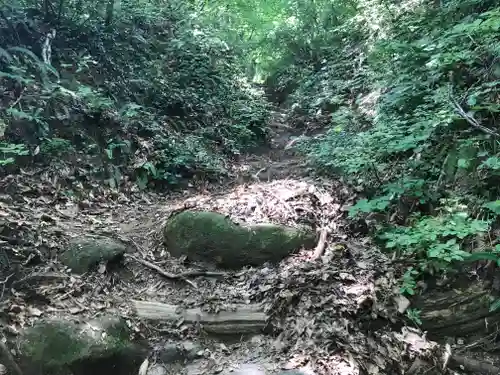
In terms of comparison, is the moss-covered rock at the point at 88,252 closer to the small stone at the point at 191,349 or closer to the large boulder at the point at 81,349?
the large boulder at the point at 81,349

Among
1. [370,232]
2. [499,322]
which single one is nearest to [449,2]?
[370,232]

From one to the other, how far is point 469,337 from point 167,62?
8494mm

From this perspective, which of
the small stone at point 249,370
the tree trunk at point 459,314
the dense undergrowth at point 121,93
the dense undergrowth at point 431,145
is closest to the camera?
the small stone at point 249,370

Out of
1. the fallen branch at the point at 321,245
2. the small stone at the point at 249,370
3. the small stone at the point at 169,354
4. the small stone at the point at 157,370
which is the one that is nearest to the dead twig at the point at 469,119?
the fallen branch at the point at 321,245

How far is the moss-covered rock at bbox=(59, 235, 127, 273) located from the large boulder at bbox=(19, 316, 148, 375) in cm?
84

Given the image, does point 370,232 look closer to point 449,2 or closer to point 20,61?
point 449,2

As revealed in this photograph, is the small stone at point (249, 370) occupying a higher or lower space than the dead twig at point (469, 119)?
lower

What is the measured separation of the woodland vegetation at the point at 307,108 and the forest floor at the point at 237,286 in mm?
374

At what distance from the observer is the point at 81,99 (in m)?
7.35

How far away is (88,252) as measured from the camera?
15.9ft

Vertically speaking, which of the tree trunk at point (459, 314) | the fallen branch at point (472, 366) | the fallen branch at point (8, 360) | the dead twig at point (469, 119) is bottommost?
the fallen branch at point (472, 366)

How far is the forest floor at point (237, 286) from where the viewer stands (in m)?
4.04

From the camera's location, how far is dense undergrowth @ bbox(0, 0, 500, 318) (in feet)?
16.9

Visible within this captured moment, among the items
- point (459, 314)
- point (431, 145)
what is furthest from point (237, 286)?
point (431, 145)
